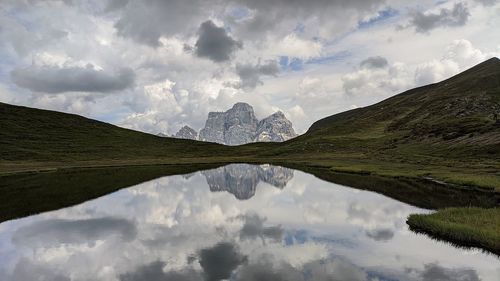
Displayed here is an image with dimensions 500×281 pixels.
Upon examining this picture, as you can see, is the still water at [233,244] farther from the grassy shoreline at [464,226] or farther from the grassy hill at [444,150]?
the grassy hill at [444,150]

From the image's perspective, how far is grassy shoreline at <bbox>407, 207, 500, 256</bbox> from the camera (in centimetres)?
2831

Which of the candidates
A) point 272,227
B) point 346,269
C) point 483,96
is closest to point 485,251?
point 346,269

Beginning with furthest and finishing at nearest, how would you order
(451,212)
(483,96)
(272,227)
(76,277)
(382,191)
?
(483,96), (382,191), (272,227), (451,212), (76,277)

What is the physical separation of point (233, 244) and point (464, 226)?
19038 mm

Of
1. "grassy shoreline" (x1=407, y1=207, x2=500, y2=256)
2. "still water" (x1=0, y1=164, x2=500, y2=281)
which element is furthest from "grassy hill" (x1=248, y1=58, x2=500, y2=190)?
"still water" (x1=0, y1=164, x2=500, y2=281)

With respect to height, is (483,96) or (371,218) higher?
(483,96)

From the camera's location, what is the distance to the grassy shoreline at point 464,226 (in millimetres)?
28312

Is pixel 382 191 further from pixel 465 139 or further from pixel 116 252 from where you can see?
pixel 465 139

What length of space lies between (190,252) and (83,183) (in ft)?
200

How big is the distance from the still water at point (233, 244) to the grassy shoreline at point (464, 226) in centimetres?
123

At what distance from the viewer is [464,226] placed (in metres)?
Answer: 31.5

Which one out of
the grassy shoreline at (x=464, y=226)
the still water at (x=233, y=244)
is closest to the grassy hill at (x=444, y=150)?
the grassy shoreline at (x=464, y=226)

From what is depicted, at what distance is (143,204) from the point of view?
2279 inches

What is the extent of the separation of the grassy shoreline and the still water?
4.03 ft
